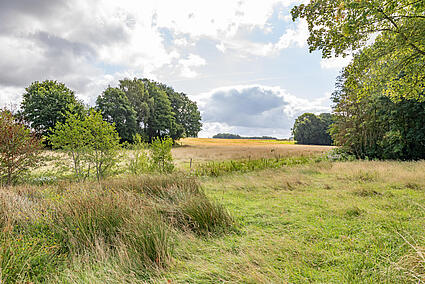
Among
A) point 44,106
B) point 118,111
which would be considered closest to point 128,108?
point 118,111

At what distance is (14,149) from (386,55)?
14734 millimetres

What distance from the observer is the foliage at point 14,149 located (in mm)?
7082

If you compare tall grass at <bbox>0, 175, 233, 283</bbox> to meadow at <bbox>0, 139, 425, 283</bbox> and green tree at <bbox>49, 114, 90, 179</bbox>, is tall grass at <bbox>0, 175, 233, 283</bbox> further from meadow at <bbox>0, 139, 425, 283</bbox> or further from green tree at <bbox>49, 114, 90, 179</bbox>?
green tree at <bbox>49, 114, 90, 179</bbox>

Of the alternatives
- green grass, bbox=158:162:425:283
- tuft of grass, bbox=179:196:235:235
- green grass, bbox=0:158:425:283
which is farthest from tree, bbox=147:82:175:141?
tuft of grass, bbox=179:196:235:235

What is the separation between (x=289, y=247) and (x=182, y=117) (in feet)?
152

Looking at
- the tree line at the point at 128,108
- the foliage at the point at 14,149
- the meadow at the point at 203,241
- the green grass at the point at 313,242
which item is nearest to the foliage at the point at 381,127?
the green grass at the point at 313,242

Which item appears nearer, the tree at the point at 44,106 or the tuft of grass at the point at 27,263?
the tuft of grass at the point at 27,263

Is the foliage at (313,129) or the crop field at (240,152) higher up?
the foliage at (313,129)

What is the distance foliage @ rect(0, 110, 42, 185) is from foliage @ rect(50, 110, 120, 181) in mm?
749

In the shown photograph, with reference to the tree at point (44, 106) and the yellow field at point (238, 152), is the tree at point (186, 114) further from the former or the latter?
the tree at point (44, 106)

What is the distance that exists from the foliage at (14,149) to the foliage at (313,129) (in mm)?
65572

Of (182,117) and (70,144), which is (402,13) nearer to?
(70,144)

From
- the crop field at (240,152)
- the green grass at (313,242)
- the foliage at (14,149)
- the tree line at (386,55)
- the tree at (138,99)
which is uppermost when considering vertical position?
the tree at (138,99)

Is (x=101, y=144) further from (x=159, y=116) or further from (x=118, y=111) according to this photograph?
(x=159, y=116)
